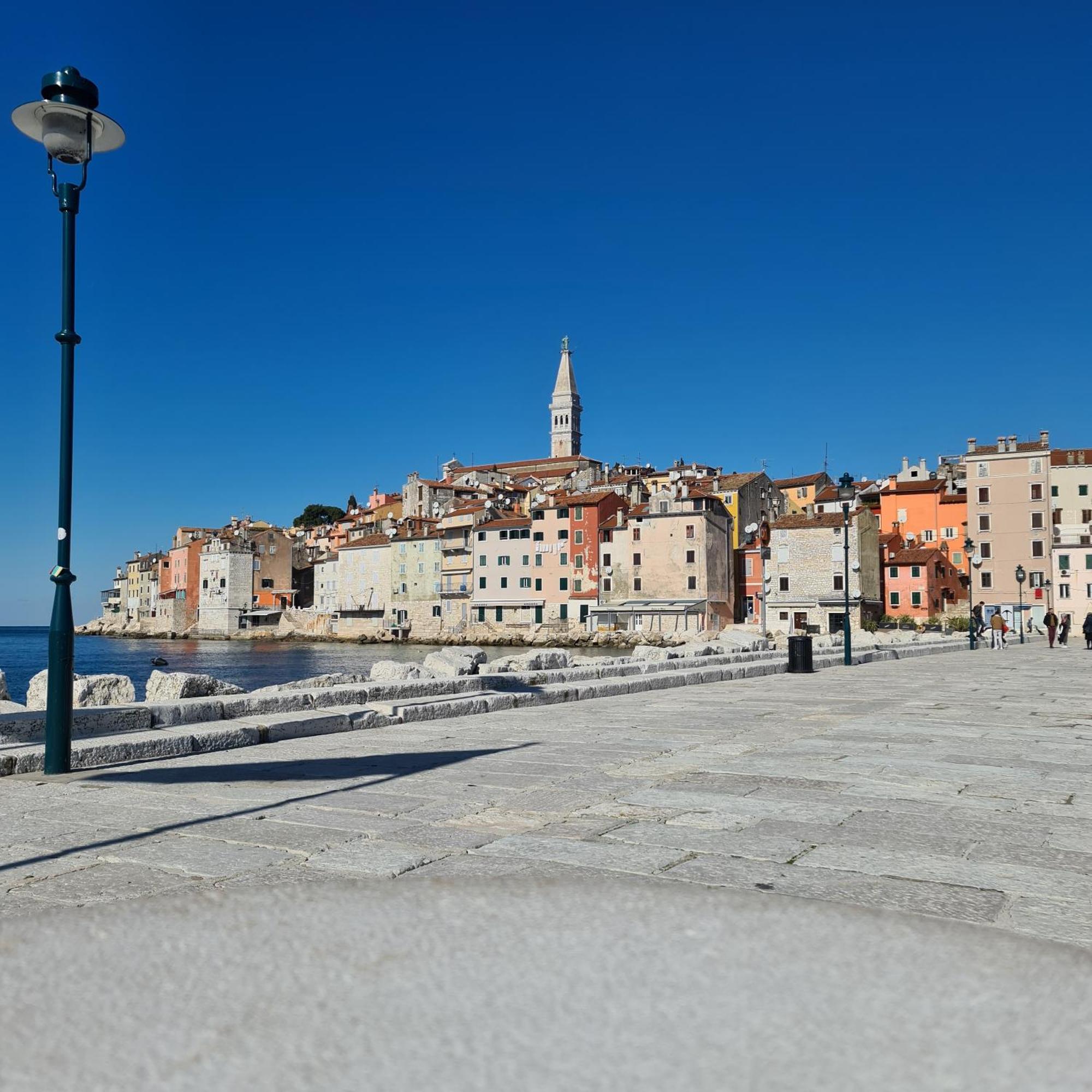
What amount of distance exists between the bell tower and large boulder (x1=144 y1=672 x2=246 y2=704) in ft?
512

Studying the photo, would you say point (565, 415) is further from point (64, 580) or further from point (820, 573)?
point (64, 580)

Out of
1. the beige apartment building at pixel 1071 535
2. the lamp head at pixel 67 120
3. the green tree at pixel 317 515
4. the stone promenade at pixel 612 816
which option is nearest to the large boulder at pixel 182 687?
the stone promenade at pixel 612 816

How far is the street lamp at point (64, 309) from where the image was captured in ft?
22.9

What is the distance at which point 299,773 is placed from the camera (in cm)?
748

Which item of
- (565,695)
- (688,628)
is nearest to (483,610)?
(688,628)

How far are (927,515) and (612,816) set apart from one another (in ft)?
279

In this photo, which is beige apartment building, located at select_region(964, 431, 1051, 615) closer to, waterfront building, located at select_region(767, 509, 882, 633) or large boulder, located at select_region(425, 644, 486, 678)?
waterfront building, located at select_region(767, 509, 882, 633)

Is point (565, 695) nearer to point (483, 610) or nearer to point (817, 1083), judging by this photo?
point (817, 1083)

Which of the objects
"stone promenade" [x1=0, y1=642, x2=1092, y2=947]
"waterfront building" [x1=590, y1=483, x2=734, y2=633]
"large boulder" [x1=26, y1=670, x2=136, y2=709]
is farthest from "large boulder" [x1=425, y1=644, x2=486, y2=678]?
"waterfront building" [x1=590, y1=483, x2=734, y2=633]

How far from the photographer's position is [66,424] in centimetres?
710

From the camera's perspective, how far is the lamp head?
6.95 metres

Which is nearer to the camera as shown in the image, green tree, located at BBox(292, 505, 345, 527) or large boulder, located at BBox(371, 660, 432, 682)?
large boulder, located at BBox(371, 660, 432, 682)

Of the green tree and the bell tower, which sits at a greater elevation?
the bell tower

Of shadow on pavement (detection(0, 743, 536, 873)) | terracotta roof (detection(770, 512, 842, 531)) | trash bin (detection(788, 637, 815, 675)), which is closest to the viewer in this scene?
shadow on pavement (detection(0, 743, 536, 873))
